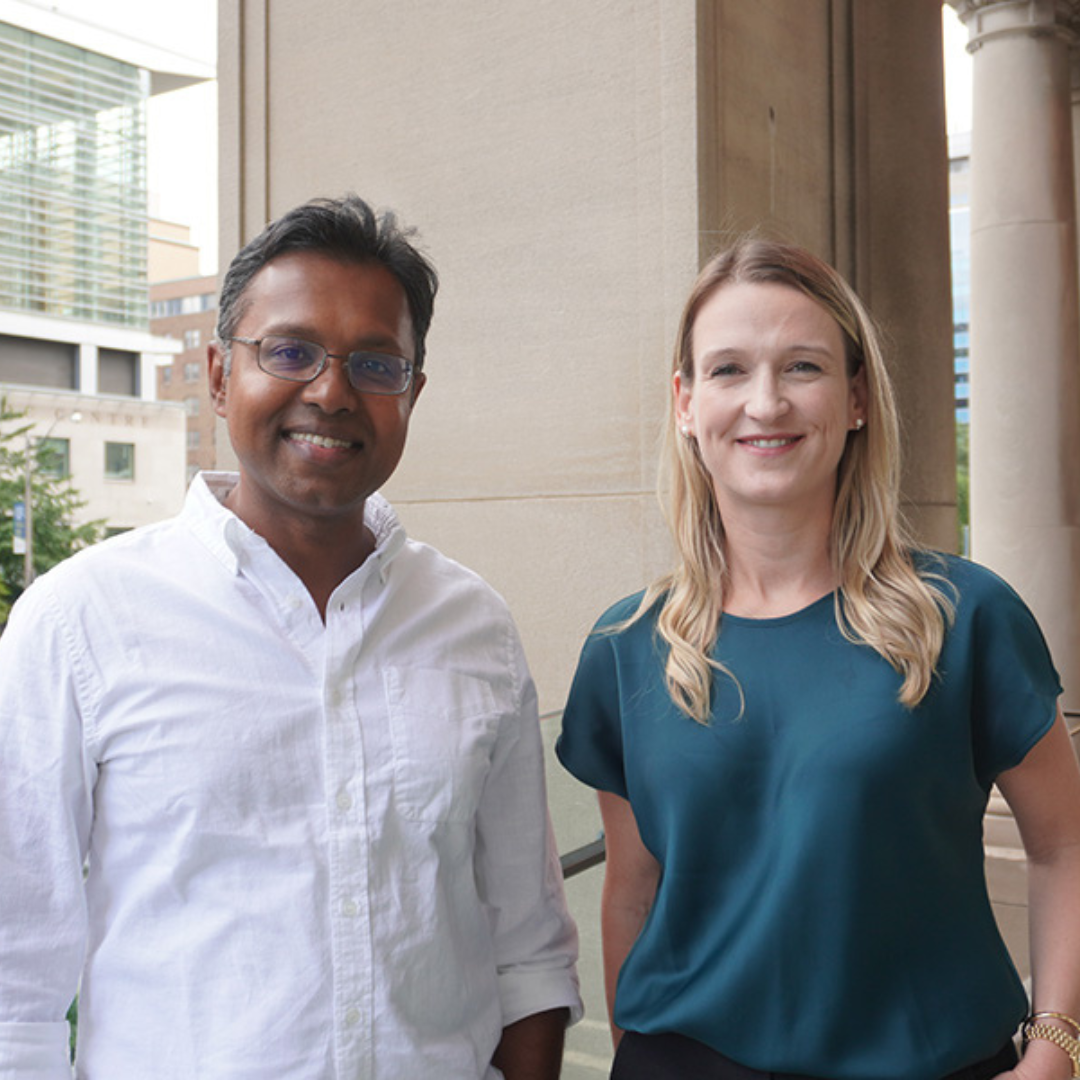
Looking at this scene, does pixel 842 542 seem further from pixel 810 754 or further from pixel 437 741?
Result: pixel 437 741

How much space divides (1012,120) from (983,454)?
2437 mm

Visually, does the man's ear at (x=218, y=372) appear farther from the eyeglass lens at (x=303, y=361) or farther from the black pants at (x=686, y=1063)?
the black pants at (x=686, y=1063)

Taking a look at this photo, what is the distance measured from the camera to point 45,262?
71.8m

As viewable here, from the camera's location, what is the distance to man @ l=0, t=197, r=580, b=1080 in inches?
69.1

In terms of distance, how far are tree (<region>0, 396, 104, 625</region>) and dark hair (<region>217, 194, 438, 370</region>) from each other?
4790 centimetres

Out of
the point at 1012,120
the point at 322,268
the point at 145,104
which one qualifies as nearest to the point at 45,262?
the point at 145,104

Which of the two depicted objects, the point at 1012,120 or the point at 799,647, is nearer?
the point at 799,647

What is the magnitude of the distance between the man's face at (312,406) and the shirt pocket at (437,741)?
0.93ft

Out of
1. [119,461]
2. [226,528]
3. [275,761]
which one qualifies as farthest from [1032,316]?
[119,461]

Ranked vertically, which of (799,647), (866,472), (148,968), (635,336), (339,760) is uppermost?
(635,336)

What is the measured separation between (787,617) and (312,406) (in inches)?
31.4

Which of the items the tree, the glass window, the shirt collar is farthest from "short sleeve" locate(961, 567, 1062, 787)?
the glass window

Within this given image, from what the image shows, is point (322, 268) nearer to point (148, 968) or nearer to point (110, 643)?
point (110, 643)

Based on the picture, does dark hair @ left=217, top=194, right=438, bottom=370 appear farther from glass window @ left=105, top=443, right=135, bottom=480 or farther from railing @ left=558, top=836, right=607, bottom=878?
glass window @ left=105, top=443, right=135, bottom=480
